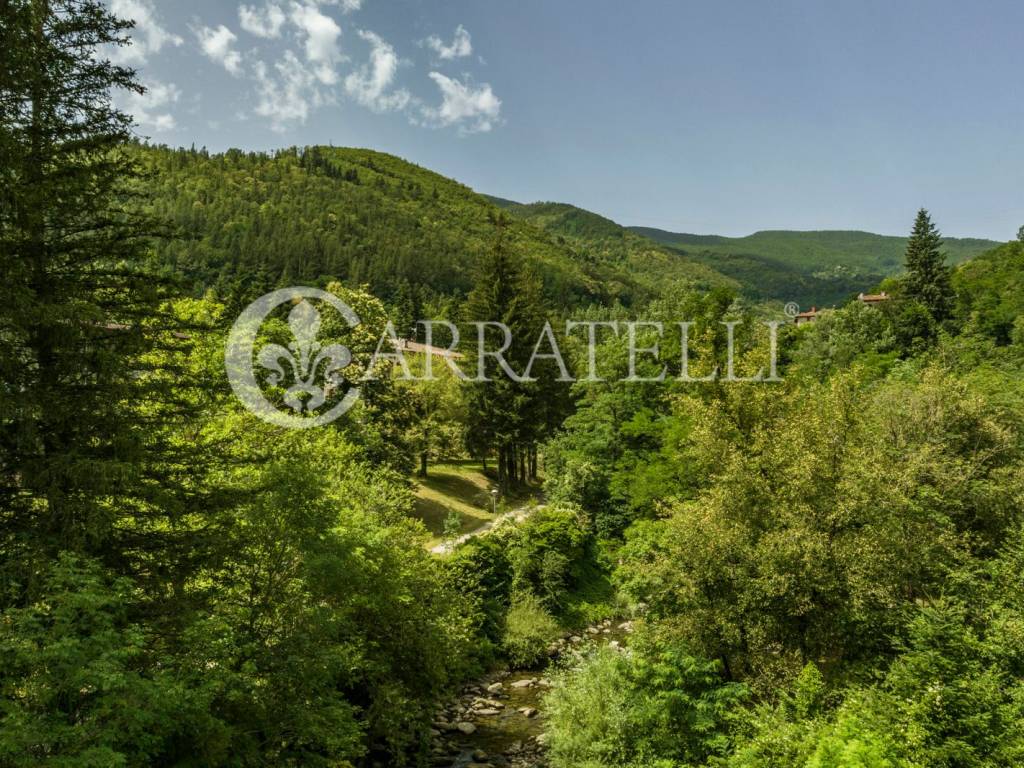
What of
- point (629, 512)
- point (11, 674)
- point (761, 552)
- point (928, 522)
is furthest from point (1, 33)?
point (629, 512)

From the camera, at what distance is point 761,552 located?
1226 cm

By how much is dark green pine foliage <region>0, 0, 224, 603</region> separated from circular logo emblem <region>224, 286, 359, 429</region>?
9.84 m

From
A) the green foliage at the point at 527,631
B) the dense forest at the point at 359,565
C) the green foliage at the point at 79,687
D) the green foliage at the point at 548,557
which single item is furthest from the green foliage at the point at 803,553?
the green foliage at the point at 79,687

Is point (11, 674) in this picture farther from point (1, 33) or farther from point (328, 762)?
point (1, 33)

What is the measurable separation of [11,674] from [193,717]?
6.97 ft

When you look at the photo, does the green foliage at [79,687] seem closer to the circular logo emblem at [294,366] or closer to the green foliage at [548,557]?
the circular logo emblem at [294,366]

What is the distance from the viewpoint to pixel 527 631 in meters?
21.5

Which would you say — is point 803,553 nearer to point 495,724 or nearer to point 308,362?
point 495,724

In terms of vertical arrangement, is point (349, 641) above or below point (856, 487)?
below

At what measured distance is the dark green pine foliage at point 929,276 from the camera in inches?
1940

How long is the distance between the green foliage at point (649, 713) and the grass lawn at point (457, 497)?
618 inches

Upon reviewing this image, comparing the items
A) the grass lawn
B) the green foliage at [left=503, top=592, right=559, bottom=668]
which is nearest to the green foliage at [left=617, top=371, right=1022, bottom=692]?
the green foliage at [left=503, top=592, right=559, bottom=668]

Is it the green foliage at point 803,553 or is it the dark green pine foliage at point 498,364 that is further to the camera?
the dark green pine foliage at point 498,364

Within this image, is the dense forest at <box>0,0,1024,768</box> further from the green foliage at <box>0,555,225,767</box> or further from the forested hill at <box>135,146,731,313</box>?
the forested hill at <box>135,146,731,313</box>
